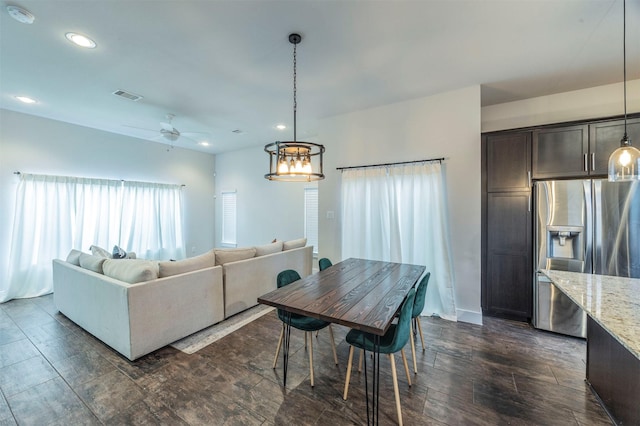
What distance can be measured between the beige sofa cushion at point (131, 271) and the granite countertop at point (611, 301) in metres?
3.41

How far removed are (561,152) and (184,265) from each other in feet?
15.4

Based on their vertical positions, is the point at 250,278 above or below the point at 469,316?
above

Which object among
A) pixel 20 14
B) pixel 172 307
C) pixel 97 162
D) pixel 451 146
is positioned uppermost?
pixel 20 14

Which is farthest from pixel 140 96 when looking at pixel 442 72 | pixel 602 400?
pixel 602 400

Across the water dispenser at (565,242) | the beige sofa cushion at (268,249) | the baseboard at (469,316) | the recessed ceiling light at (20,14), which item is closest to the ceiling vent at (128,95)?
the recessed ceiling light at (20,14)

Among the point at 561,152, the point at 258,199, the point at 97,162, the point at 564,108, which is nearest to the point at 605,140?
the point at 561,152

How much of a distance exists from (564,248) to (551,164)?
1024 mm

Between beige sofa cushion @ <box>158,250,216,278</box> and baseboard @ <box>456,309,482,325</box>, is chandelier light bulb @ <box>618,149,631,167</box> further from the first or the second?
beige sofa cushion @ <box>158,250,216,278</box>

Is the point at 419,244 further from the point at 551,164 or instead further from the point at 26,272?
the point at 26,272

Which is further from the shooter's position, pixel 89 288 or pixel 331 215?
pixel 331 215

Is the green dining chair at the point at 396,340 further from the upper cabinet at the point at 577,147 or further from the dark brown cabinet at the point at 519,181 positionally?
the upper cabinet at the point at 577,147

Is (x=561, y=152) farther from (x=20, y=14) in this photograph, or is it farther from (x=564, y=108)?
(x=20, y=14)

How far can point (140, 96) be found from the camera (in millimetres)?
3486

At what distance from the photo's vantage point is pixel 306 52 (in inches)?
97.9
